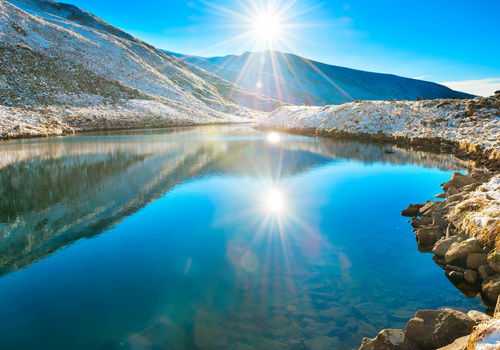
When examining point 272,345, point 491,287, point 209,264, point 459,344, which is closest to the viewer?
point 459,344

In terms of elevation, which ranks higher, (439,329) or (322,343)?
(439,329)

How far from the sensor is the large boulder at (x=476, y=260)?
23.9 feet

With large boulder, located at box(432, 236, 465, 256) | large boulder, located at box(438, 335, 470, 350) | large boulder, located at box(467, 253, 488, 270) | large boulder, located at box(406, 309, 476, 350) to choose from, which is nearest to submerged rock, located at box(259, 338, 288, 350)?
large boulder, located at box(406, 309, 476, 350)

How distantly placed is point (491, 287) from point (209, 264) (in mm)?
6805

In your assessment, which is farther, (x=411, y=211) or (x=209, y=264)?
(x=411, y=211)

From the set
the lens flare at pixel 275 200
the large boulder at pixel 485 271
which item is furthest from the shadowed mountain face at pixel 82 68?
the large boulder at pixel 485 271

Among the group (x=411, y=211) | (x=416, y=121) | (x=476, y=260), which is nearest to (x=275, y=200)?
(x=411, y=211)

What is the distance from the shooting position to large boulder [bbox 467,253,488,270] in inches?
287

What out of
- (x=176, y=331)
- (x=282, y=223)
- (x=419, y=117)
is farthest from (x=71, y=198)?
(x=419, y=117)

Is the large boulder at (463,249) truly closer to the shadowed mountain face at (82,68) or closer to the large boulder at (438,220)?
the large boulder at (438,220)

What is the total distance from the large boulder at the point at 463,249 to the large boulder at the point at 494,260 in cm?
65

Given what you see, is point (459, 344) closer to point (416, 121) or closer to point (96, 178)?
point (96, 178)

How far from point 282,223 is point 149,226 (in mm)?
5183

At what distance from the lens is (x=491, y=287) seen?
632 centimetres
